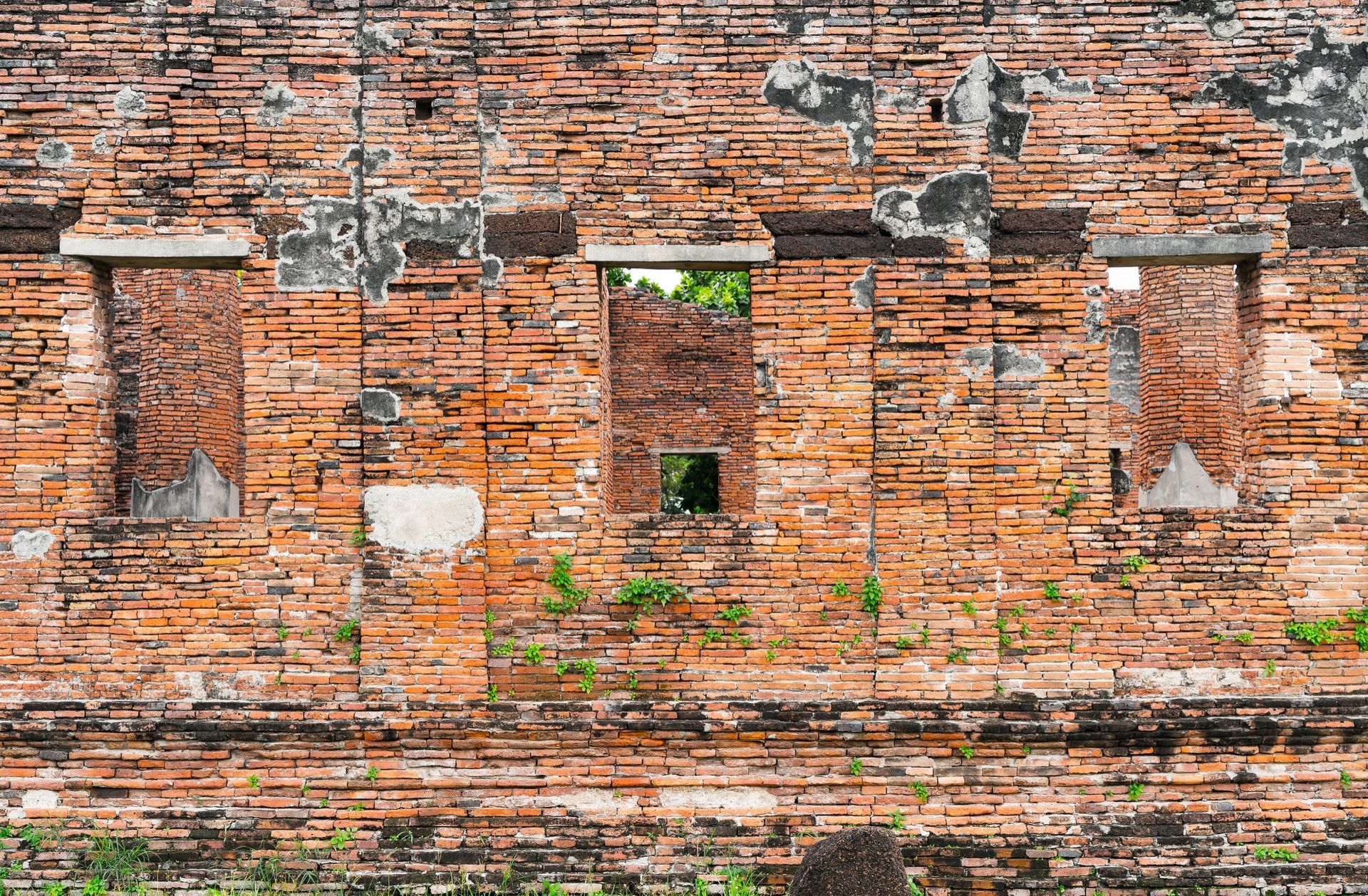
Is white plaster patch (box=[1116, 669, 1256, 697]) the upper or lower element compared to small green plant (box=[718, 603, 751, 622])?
lower

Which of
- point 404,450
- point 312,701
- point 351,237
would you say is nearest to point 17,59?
point 351,237

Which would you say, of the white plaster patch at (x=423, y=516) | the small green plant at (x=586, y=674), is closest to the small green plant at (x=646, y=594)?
the small green plant at (x=586, y=674)

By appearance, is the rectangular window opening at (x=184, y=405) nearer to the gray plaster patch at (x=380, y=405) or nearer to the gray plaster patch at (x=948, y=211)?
the gray plaster patch at (x=380, y=405)

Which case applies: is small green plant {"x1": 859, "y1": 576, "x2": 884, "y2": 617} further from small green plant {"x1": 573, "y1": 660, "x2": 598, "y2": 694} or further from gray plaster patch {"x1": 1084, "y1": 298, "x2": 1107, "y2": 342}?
gray plaster patch {"x1": 1084, "y1": 298, "x2": 1107, "y2": 342}

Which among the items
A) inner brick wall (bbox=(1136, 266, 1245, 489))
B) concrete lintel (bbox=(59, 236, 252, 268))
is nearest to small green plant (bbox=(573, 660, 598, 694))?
concrete lintel (bbox=(59, 236, 252, 268))

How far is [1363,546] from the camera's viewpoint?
686cm

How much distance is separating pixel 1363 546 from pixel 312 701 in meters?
6.46

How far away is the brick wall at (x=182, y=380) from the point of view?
12461 mm

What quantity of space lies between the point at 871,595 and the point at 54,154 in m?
5.74

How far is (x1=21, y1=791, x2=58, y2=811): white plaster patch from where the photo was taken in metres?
6.67

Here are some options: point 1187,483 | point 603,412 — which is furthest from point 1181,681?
point 1187,483

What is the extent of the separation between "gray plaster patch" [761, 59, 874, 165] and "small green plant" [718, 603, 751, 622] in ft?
9.32

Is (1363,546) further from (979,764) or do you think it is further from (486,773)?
(486,773)

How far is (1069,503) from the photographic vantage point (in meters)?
6.86
